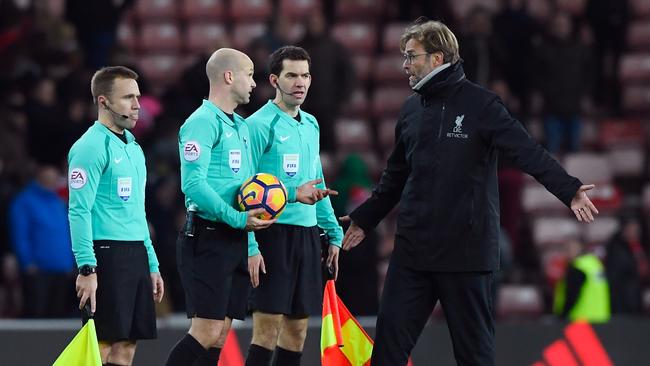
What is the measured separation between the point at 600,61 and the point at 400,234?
9.61 metres

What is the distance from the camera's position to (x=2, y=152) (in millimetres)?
13352

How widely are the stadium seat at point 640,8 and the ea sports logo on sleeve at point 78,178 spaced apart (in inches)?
409

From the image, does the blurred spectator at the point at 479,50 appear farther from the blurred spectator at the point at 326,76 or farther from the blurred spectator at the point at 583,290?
the blurred spectator at the point at 583,290

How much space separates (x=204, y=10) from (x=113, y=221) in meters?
9.73

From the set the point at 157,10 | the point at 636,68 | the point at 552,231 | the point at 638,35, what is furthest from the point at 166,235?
the point at 638,35

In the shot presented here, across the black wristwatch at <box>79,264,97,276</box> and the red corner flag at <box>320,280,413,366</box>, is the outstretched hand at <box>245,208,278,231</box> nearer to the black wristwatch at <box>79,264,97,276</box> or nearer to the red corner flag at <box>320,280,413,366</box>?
the red corner flag at <box>320,280,413,366</box>

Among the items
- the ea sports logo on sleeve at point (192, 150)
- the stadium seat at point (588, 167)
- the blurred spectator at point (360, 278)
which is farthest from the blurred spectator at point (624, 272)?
the ea sports logo on sleeve at point (192, 150)

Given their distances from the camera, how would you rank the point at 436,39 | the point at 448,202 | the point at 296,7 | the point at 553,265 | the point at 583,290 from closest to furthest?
1. the point at 448,202
2. the point at 436,39
3. the point at 583,290
4. the point at 553,265
5. the point at 296,7

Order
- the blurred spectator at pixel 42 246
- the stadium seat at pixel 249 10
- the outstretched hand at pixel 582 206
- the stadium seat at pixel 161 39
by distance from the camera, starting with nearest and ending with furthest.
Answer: the outstretched hand at pixel 582 206
the blurred spectator at pixel 42 246
the stadium seat at pixel 161 39
the stadium seat at pixel 249 10

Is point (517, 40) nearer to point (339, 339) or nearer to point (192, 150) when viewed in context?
point (339, 339)

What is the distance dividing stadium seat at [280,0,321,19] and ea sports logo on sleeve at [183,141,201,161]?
923 cm

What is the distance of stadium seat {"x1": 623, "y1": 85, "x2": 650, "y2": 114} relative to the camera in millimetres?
15719

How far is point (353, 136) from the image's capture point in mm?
15281

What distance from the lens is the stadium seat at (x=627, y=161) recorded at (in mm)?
15211
